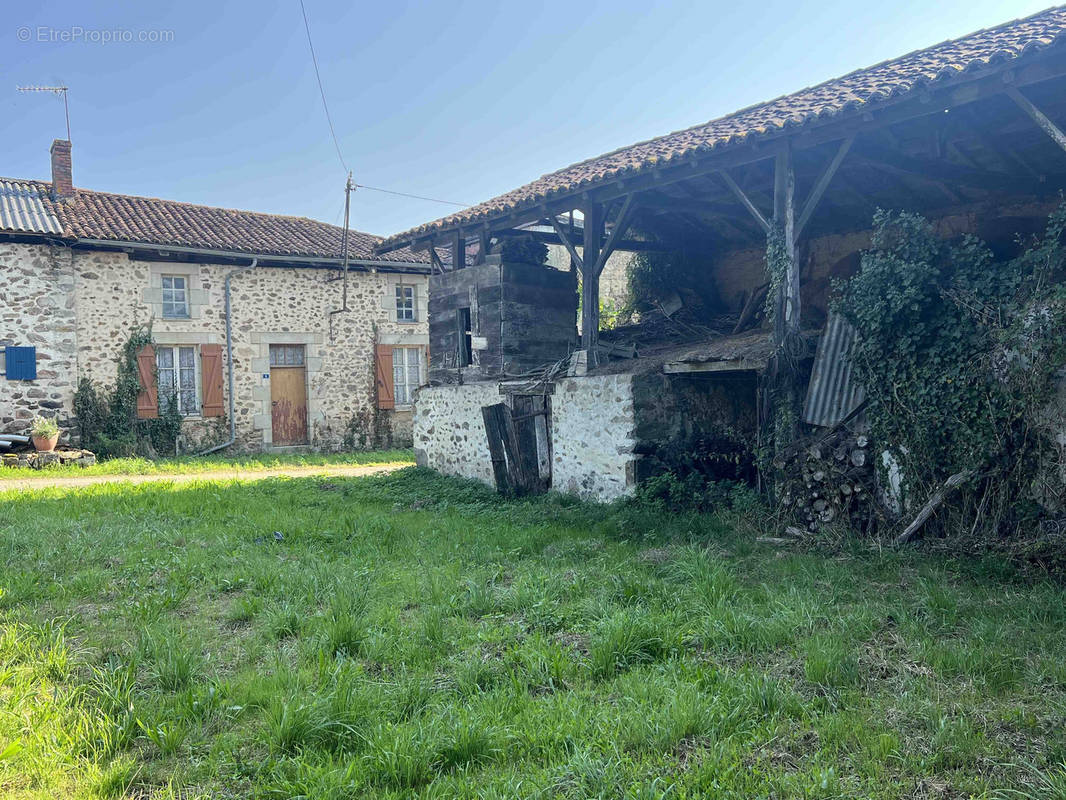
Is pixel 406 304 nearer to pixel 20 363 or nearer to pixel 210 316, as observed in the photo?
pixel 210 316

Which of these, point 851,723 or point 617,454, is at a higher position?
point 617,454

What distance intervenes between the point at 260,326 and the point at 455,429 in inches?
300

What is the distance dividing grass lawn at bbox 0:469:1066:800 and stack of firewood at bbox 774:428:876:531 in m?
0.66

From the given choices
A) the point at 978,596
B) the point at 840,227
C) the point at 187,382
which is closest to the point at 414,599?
the point at 978,596

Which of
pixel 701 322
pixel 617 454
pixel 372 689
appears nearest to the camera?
pixel 372 689

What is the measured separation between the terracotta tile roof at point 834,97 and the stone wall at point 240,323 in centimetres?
792

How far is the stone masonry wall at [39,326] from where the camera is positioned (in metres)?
14.2

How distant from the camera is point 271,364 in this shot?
17.2 meters

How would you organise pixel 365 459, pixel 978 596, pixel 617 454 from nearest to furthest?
1. pixel 978 596
2. pixel 617 454
3. pixel 365 459

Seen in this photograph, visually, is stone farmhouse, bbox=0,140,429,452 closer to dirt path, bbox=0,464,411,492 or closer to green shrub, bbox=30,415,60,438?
green shrub, bbox=30,415,60,438

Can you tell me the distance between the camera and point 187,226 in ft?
55.1

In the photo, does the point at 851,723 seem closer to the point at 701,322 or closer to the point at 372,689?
the point at 372,689

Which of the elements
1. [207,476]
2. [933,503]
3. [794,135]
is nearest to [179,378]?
[207,476]

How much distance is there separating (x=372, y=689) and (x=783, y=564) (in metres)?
3.49
